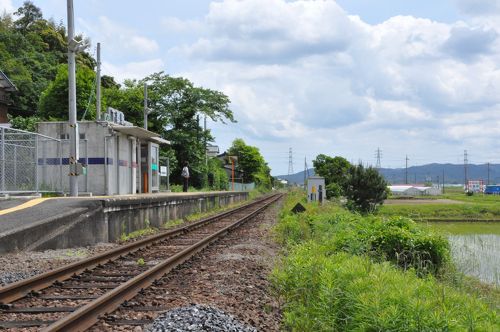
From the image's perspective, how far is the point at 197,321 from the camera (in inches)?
189

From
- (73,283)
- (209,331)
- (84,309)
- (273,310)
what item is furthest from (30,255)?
(209,331)

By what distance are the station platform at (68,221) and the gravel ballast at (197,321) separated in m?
5.75

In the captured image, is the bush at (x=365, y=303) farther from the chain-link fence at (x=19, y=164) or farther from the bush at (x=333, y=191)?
A: the bush at (x=333, y=191)

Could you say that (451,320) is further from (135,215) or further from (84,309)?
(135,215)

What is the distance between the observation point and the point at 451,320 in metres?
4.25

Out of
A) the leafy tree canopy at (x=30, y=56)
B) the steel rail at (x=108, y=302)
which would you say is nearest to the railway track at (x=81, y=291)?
the steel rail at (x=108, y=302)

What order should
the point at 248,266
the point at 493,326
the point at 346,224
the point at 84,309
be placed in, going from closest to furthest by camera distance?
the point at 493,326 → the point at 84,309 → the point at 248,266 → the point at 346,224

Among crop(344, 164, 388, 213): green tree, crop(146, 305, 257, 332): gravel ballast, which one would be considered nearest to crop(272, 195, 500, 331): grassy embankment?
crop(146, 305, 257, 332): gravel ballast

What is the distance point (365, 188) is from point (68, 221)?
2398 centimetres

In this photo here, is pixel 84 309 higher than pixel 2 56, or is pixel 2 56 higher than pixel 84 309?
pixel 2 56

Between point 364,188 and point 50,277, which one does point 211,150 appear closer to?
point 364,188

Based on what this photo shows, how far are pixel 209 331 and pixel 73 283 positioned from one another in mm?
3631

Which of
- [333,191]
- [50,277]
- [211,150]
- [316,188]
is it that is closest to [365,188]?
[316,188]

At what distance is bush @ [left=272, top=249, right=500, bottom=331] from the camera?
14.2ft
